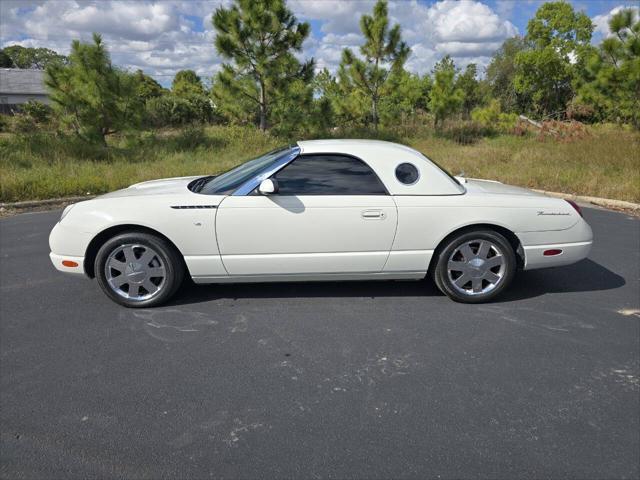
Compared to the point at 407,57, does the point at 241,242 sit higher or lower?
lower

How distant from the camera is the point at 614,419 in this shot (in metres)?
2.51

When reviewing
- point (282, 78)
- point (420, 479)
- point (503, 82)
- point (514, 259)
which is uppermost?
point (503, 82)

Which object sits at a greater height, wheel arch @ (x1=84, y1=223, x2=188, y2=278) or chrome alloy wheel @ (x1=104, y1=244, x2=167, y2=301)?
wheel arch @ (x1=84, y1=223, x2=188, y2=278)

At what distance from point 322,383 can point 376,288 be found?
5.34 ft

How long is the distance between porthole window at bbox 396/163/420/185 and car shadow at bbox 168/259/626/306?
3.43ft

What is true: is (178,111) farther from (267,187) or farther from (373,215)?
(373,215)

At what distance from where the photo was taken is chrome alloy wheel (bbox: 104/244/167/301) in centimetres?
378

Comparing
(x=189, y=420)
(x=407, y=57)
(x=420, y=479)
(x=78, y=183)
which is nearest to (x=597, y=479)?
(x=420, y=479)

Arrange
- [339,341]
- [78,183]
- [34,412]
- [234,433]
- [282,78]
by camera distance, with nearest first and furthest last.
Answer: [234,433] < [34,412] < [339,341] < [78,183] < [282,78]

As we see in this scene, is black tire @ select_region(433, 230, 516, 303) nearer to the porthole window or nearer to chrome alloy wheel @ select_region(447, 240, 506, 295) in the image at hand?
chrome alloy wheel @ select_region(447, 240, 506, 295)

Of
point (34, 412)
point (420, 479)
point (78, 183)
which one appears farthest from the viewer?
point (78, 183)

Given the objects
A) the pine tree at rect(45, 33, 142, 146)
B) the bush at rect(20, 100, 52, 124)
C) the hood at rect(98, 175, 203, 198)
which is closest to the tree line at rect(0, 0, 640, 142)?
the pine tree at rect(45, 33, 142, 146)

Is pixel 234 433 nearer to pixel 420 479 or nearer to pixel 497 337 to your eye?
pixel 420 479

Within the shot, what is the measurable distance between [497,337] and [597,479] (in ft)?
4.49
